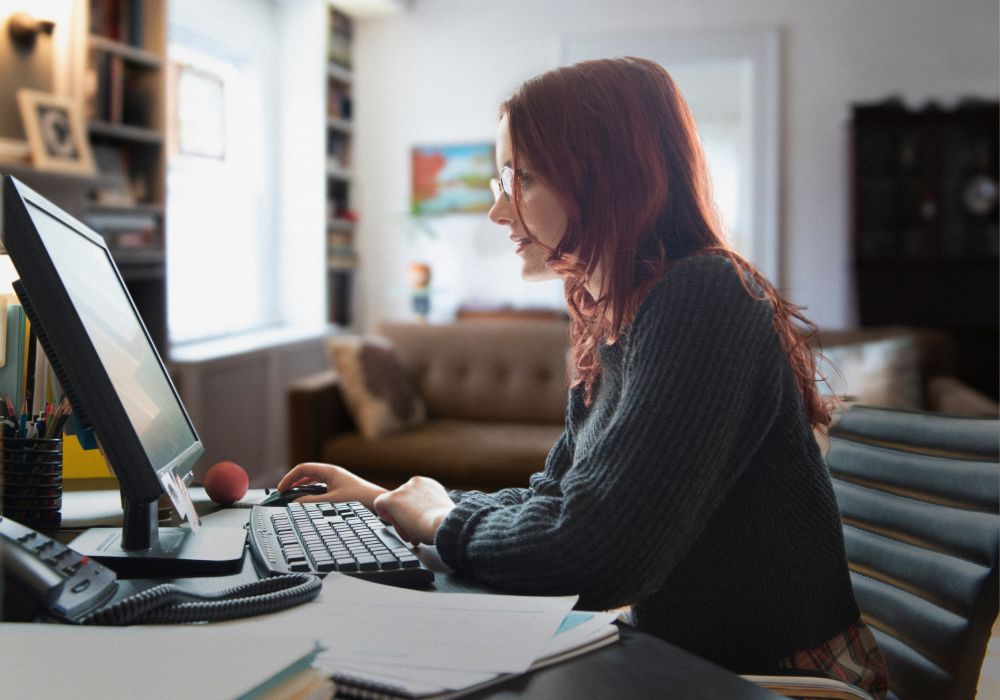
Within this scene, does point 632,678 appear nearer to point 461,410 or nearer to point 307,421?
point 307,421

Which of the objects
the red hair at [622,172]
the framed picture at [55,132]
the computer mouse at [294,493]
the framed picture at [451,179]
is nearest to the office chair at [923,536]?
the red hair at [622,172]

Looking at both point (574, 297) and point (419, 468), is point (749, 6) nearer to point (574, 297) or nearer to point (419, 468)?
point (419, 468)

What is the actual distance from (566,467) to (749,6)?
12.9 feet

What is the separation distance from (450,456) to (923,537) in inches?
75.4

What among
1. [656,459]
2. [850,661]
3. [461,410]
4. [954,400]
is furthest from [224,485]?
[954,400]

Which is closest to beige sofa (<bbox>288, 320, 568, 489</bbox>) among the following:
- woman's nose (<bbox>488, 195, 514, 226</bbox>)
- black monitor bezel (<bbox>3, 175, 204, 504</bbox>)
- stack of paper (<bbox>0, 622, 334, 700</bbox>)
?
woman's nose (<bbox>488, 195, 514, 226</bbox>)

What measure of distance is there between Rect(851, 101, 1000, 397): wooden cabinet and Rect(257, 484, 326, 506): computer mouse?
367 cm

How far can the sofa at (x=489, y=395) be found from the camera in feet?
9.06

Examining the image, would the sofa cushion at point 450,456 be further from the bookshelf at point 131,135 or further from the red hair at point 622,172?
the red hair at point 622,172

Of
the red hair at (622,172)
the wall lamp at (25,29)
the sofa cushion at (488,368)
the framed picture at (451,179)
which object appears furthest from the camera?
the framed picture at (451,179)

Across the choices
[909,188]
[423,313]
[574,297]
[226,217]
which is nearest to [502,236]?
[423,313]

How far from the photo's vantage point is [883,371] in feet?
9.11

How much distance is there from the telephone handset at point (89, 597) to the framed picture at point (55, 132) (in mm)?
2123

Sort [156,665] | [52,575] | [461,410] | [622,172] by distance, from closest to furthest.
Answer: [156,665] < [52,575] < [622,172] < [461,410]
